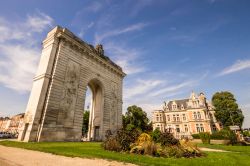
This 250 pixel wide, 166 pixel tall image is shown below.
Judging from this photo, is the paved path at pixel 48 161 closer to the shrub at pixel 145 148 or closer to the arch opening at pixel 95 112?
the shrub at pixel 145 148

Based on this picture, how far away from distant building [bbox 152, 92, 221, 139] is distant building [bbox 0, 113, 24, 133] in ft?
202

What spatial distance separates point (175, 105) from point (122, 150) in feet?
155

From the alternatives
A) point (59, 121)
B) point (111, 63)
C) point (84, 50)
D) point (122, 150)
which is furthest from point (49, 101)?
point (111, 63)

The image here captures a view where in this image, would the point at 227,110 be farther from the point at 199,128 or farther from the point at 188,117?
the point at 188,117

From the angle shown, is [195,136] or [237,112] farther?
[237,112]

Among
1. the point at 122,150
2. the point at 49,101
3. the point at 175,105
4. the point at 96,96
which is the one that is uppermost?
the point at 175,105

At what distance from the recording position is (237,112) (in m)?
44.7

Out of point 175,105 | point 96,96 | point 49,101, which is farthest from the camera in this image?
point 175,105

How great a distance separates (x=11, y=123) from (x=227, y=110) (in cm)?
8956

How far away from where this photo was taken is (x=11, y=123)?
76000mm

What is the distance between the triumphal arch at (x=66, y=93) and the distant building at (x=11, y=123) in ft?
199

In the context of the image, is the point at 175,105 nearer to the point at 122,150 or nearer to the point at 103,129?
the point at 103,129

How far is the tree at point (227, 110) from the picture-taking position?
44.1m

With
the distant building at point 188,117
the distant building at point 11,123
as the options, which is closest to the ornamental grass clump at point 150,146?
the distant building at point 188,117
